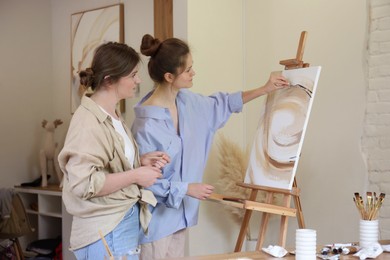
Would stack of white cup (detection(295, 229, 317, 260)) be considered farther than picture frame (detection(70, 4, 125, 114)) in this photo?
No

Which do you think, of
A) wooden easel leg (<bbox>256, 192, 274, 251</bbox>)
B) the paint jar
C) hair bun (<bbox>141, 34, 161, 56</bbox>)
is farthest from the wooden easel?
hair bun (<bbox>141, 34, 161, 56</bbox>)

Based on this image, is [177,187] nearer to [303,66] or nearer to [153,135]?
[153,135]

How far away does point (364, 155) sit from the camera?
3.33m

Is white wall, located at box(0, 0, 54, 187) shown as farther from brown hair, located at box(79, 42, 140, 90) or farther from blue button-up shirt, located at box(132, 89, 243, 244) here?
brown hair, located at box(79, 42, 140, 90)

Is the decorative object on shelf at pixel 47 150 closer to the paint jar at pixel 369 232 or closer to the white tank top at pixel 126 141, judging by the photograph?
the white tank top at pixel 126 141

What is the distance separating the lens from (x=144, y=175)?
7.29 feet

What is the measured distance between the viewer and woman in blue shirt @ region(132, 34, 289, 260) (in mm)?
2607

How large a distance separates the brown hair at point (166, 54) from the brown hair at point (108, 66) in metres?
0.40

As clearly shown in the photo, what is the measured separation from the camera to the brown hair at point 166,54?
8.77 feet

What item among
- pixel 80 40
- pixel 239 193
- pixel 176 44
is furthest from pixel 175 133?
pixel 80 40

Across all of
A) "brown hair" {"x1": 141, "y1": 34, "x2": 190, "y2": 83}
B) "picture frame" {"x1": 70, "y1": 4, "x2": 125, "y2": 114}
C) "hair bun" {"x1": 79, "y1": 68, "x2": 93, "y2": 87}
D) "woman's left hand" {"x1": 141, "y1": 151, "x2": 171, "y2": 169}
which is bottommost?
"woman's left hand" {"x1": 141, "y1": 151, "x2": 171, "y2": 169}

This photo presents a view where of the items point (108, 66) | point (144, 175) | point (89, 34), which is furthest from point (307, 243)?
point (89, 34)

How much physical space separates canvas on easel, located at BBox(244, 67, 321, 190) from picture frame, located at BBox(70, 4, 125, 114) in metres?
1.81

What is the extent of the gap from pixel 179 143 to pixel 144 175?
0.53 meters
